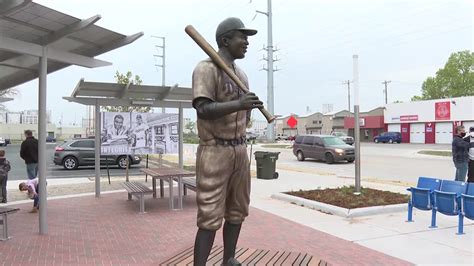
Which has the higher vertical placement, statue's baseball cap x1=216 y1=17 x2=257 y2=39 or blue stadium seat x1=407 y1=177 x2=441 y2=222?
statue's baseball cap x1=216 y1=17 x2=257 y2=39

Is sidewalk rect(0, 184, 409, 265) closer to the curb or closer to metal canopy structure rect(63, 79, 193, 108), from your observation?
the curb

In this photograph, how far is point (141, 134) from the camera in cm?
1153

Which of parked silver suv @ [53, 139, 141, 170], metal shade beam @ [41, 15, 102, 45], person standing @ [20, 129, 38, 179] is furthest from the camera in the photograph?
parked silver suv @ [53, 139, 141, 170]

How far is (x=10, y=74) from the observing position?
338 inches

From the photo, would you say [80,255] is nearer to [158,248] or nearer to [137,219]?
[158,248]

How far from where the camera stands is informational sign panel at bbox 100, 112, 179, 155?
36.3 ft

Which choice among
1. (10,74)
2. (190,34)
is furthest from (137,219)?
(190,34)

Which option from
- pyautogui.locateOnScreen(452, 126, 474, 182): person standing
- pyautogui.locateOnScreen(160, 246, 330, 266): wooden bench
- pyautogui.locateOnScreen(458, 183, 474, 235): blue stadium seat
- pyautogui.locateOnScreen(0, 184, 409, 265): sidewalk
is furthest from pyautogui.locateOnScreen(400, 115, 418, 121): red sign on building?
pyautogui.locateOnScreen(160, 246, 330, 266): wooden bench

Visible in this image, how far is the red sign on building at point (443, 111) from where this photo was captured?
155ft

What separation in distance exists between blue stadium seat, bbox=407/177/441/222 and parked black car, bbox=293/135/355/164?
47.7 feet

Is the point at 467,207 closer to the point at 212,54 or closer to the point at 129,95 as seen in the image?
the point at 212,54

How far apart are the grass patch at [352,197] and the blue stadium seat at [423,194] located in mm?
1121

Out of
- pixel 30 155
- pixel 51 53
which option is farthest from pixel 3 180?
pixel 51 53

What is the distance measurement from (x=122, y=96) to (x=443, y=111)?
4522cm
